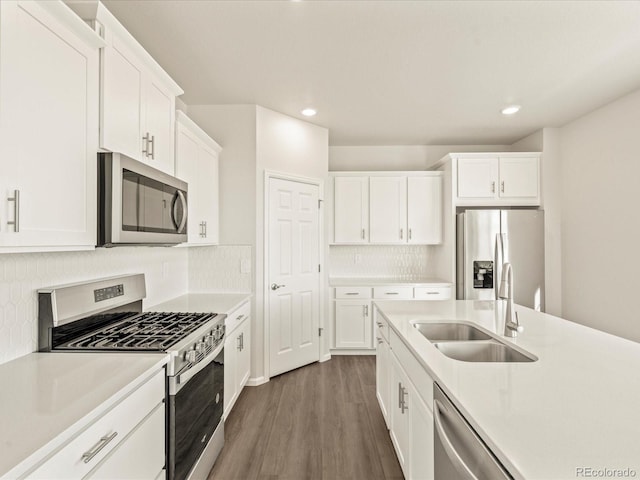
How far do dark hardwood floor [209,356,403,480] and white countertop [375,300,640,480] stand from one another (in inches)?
40.7

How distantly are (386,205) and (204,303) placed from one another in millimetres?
2669

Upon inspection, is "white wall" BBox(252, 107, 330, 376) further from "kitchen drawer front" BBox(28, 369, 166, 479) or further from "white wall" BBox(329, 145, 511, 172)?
"kitchen drawer front" BBox(28, 369, 166, 479)

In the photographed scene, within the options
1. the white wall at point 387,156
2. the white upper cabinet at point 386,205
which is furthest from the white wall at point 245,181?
the white wall at point 387,156

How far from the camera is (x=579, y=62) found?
2781 millimetres

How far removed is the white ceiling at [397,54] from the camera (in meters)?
2.16

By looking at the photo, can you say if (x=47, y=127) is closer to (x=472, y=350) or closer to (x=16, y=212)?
(x=16, y=212)

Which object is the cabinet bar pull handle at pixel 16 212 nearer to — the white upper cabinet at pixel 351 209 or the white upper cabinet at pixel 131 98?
the white upper cabinet at pixel 131 98

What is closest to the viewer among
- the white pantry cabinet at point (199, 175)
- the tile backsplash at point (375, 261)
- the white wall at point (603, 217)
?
the white pantry cabinet at point (199, 175)

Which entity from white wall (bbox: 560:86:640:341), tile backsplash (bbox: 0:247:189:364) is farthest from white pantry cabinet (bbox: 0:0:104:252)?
white wall (bbox: 560:86:640:341)

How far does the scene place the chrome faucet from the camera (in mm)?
1799

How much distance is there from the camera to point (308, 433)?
2635 millimetres

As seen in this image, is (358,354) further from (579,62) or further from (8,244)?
(8,244)

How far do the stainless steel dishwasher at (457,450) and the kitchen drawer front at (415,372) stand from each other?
0.09m

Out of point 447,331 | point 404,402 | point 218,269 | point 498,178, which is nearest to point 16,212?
point 404,402
